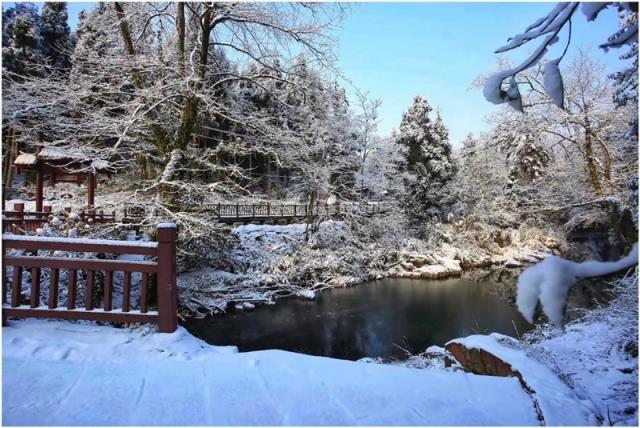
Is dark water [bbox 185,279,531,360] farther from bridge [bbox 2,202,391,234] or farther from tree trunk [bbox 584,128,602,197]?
tree trunk [bbox 584,128,602,197]

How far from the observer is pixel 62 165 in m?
7.41

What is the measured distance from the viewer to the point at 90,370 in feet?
7.76

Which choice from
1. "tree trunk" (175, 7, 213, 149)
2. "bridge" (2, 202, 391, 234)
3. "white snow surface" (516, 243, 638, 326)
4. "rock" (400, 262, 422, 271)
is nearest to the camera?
"white snow surface" (516, 243, 638, 326)

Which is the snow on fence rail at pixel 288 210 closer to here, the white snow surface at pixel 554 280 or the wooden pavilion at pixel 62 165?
the wooden pavilion at pixel 62 165

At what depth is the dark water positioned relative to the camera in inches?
293

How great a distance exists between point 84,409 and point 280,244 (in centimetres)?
1140

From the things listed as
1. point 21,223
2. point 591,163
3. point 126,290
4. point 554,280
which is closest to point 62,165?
point 21,223

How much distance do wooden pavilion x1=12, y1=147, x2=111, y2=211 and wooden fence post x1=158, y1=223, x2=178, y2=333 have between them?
4.14 meters

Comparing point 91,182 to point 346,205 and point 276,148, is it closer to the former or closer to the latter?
point 276,148

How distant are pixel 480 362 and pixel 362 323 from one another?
5.28 metres

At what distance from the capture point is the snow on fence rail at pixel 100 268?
296cm

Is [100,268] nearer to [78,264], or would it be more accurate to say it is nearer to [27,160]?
Result: [78,264]

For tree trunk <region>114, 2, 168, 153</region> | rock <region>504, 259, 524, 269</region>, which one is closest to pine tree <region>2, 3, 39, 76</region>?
tree trunk <region>114, 2, 168, 153</region>

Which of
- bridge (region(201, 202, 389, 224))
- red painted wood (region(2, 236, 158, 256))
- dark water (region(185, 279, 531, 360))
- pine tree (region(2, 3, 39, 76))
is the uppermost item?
→ pine tree (region(2, 3, 39, 76))
